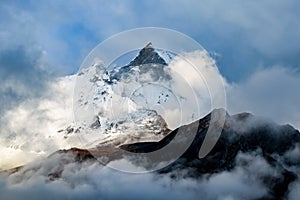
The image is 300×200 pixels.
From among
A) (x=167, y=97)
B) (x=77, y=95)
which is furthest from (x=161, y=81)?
(x=77, y=95)

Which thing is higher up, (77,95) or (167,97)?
(167,97)

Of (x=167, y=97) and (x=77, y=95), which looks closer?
(x=77, y=95)

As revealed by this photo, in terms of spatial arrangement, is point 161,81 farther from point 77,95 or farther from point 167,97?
point 77,95

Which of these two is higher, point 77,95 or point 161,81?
point 161,81

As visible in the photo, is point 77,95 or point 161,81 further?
point 161,81
